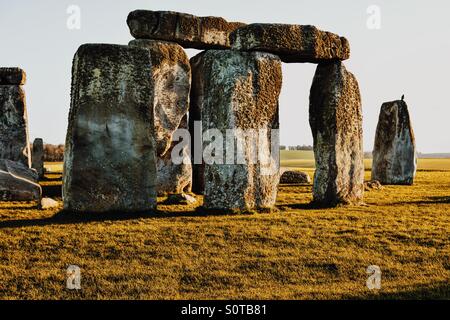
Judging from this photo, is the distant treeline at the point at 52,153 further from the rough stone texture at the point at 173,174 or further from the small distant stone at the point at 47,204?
the small distant stone at the point at 47,204

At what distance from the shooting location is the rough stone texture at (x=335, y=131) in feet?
38.8

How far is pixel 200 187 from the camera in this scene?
50.5ft

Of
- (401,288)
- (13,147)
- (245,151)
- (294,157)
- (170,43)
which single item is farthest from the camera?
(294,157)

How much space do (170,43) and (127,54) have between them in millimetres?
4252

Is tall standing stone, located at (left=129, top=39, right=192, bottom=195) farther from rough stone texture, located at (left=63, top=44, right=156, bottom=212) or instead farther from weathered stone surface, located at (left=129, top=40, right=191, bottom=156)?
rough stone texture, located at (left=63, top=44, right=156, bottom=212)

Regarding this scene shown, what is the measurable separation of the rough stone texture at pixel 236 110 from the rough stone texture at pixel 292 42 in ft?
0.82

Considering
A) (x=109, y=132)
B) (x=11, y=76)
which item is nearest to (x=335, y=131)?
(x=109, y=132)

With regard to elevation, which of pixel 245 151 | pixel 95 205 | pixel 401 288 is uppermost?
pixel 245 151

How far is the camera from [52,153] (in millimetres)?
34844

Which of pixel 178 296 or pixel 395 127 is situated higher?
pixel 395 127
